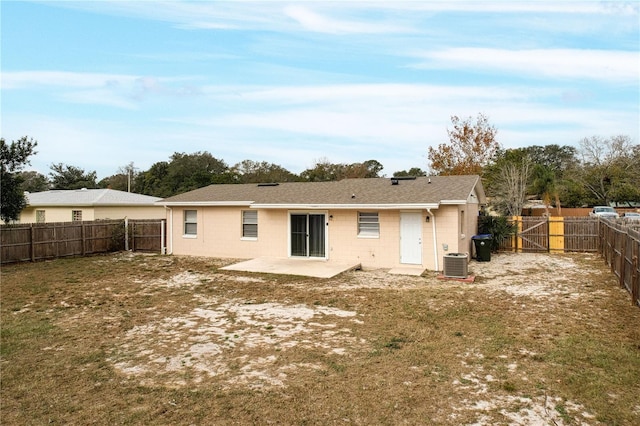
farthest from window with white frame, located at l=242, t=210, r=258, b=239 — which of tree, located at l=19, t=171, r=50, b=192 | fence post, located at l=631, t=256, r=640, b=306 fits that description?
tree, located at l=19, t=171, r=50, b=192

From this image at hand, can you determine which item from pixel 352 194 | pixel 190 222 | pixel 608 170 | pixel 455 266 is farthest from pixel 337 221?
pixel 608 170

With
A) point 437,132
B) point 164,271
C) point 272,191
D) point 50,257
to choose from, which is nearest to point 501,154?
point 437,132

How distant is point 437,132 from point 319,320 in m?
33.4

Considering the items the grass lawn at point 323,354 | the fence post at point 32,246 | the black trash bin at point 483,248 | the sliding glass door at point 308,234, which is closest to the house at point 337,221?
the sliding glass door at point 308,234

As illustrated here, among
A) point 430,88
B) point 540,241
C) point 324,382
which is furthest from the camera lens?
point 430,88

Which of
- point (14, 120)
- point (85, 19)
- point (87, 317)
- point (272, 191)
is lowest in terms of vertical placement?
point (87, 317)

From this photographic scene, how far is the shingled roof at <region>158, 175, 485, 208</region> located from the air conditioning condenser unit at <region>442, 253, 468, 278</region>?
200 cm

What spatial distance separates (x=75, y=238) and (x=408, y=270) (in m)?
15.1

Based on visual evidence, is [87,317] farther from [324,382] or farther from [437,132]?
[437,132]

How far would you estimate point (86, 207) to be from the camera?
2462 centimetres

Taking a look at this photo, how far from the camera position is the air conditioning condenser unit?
1239cm

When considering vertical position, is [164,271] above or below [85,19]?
below

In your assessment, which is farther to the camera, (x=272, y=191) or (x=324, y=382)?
(x=272, y=191)

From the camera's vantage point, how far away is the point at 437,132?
3809 cm
